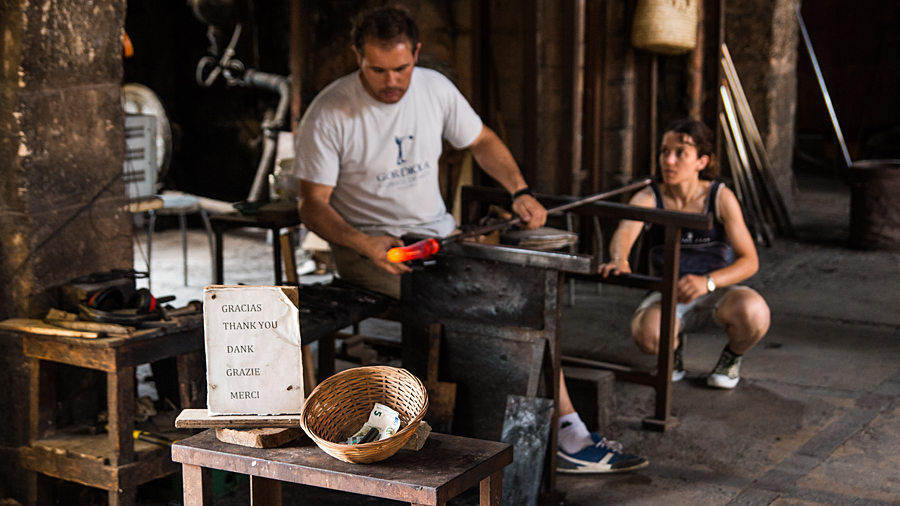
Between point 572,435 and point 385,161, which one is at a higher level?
point 385,161

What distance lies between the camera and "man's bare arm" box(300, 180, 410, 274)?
10.9ft

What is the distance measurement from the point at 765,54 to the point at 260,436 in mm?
6999

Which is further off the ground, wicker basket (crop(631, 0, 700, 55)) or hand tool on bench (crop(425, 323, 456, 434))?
wicker basket (crop(631, 0, 700, 55))

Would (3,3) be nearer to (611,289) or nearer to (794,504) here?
(794,504)

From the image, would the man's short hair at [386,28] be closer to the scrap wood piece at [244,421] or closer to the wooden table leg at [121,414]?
the wooden table leg at [121,414]

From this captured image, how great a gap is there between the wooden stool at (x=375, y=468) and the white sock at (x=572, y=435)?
4.43ft

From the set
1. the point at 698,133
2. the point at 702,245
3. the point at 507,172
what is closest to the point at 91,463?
the point at 507,172

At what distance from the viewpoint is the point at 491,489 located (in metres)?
2.18

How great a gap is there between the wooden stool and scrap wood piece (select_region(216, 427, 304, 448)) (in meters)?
0.01

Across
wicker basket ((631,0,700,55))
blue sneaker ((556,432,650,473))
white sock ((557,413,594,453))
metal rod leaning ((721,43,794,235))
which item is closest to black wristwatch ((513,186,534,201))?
white sock ((557,413,594,453))

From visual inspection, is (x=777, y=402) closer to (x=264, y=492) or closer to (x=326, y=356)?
(x=326, y=356)

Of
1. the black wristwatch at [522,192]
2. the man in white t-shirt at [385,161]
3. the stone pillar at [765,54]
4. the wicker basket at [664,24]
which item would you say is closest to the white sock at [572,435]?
the man in white t-shirt at [385,161]

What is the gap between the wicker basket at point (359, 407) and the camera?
201cm

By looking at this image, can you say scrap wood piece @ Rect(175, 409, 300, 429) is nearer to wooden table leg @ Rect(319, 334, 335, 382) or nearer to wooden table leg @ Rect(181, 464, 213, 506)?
wooden table leg @ Rect(181, 464, 213, 506)
